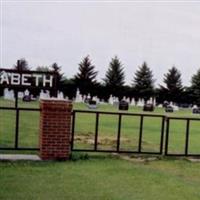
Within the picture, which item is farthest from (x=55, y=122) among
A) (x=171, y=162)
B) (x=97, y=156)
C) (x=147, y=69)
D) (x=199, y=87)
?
(x=147, y=69)

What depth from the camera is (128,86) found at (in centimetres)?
10362

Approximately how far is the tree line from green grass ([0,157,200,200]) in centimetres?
7867

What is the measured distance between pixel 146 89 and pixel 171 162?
9086cm

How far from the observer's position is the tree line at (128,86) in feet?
317

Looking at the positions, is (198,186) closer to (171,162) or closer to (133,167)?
(133,167)

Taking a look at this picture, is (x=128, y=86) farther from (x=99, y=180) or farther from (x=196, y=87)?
(x=99, y=180)

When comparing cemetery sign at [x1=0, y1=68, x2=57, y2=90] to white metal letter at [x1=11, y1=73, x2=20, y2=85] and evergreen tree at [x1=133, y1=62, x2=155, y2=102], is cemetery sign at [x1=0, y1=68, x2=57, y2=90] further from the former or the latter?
evergreen tree at [x1=133, y1=62, x2=155, y2=102]

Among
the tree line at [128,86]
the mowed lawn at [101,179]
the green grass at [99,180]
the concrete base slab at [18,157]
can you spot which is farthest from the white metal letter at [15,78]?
the tree line at [128,86]

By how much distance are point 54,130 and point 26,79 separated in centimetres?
308

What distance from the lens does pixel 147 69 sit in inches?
4272

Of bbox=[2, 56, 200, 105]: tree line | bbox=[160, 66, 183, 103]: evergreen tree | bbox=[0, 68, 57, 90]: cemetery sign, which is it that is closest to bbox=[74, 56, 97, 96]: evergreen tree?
bbox=[2, 56, 200, 105]: tree line

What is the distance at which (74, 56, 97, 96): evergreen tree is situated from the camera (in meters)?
98.4

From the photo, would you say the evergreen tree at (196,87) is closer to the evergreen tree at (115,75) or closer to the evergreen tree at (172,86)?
the evergreen tree at (172,86)

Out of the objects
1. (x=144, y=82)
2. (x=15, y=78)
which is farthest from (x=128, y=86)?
(x=15, y=78)
